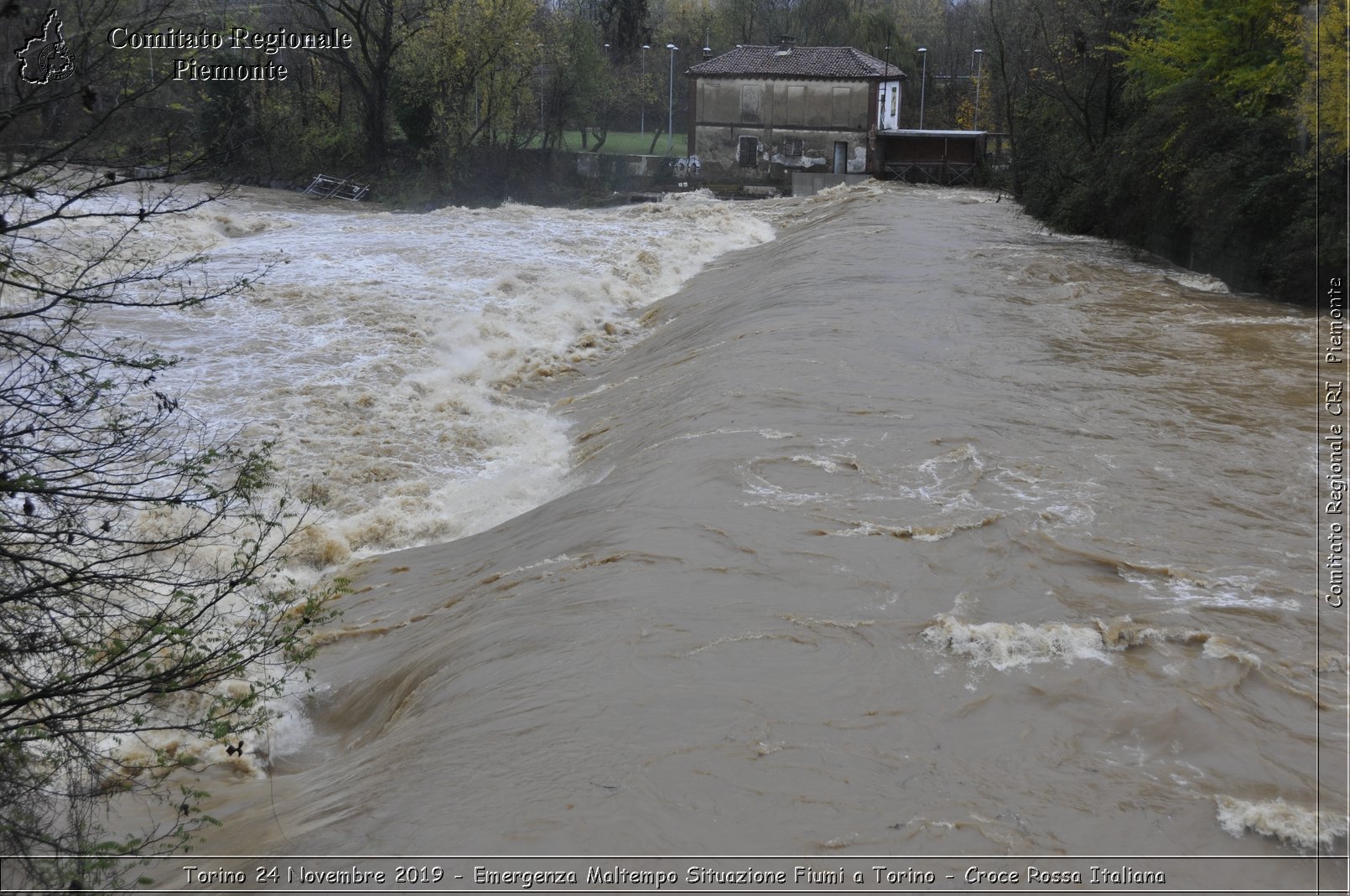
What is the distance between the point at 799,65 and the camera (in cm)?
4547

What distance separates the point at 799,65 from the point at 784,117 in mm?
2294

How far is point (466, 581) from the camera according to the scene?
8820 millimetres

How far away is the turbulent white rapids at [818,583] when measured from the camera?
5355mm

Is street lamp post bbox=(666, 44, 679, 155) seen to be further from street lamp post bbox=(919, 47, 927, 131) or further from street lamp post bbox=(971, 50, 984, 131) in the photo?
street lamp post bbox=(971, 50, 984, 131)

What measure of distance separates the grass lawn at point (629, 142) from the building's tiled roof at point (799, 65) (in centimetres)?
Answer: 453

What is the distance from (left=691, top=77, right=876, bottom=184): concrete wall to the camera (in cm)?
4494

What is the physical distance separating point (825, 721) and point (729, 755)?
2.06ft

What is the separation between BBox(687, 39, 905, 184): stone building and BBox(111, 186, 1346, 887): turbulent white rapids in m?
29.3

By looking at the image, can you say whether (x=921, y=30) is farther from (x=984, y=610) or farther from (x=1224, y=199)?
(x=984, y=610)

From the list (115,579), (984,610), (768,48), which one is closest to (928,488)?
(984,610)

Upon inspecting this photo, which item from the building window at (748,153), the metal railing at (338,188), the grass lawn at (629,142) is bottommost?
the metal railing at (338,188)

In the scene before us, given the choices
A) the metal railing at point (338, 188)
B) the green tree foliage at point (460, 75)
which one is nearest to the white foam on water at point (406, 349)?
the metal railing at point (338, 188)

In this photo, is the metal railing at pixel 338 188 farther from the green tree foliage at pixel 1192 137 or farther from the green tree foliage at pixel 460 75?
the green tree foliage at pixel 1192 137

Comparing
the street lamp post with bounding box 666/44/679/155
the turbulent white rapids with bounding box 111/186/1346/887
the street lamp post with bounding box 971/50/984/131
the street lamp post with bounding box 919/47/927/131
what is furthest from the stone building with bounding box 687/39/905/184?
the turbulent white rapids with bounding box 111/186/1346/887
